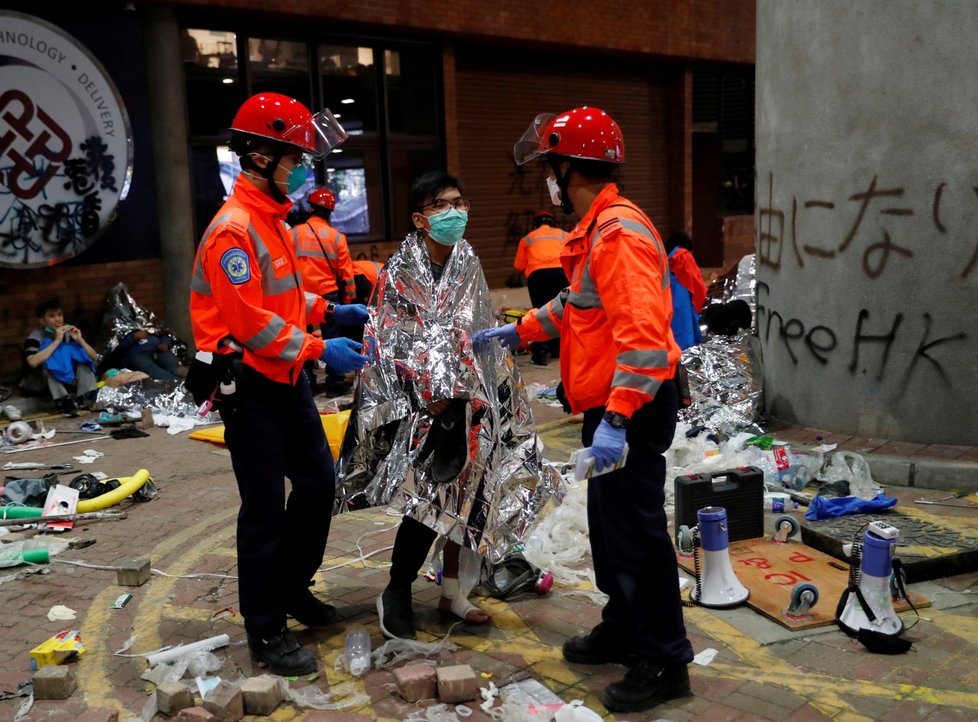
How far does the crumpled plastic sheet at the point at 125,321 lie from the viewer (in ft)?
35.7

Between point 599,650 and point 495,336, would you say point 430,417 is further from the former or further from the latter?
point 599,650

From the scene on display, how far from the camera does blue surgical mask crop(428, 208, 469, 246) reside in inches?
174

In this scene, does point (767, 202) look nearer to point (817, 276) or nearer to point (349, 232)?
point (817, 276)

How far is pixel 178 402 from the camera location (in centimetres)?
967

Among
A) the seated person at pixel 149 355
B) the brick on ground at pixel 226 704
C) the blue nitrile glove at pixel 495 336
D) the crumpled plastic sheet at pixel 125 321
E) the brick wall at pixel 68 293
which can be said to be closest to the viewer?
the brick on ground at pixel 226 704

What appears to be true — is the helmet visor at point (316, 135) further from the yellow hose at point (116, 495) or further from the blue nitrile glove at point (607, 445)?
the yellow hose at point (116, 495)

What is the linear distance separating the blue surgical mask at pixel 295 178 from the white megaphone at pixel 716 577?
231 centimetres

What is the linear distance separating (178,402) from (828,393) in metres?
5.89

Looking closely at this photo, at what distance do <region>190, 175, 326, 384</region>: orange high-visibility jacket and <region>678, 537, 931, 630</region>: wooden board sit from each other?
2.33m

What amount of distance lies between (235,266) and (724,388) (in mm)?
4995

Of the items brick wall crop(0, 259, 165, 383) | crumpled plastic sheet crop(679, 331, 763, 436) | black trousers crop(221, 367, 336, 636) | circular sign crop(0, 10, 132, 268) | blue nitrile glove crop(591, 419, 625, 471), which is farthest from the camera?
brick wall crop(0, 259, 165, 383)

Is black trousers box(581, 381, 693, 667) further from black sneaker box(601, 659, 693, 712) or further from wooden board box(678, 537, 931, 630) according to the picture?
wooden board box(678, 537, 931, 630)

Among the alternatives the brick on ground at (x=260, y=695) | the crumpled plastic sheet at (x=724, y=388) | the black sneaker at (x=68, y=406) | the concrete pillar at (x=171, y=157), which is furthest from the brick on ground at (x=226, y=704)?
the concrete pillar at (x=171, y=157)

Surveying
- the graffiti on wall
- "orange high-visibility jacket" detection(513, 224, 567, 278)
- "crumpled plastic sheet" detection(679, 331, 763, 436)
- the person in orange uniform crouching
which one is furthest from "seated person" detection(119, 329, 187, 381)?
the graffiti on wall
